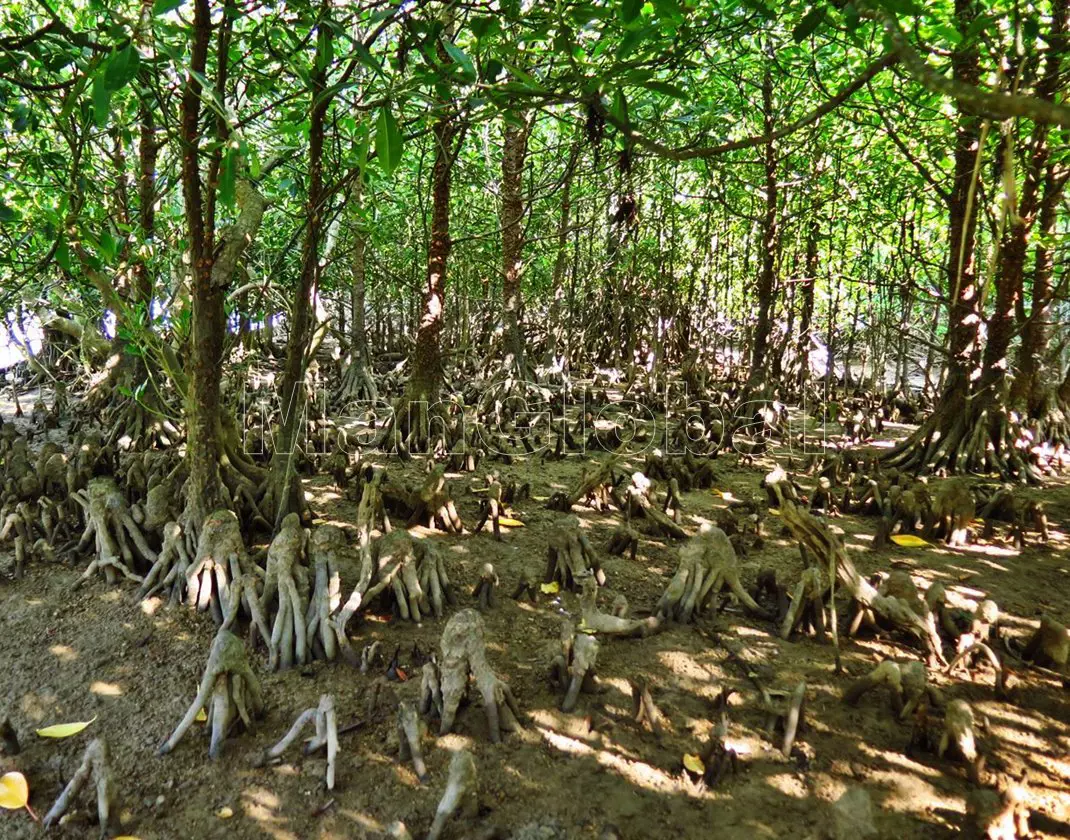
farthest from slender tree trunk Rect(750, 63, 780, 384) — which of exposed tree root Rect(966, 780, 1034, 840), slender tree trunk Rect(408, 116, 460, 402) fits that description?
exposed tree root Rect(966, 780, 1034, 840)

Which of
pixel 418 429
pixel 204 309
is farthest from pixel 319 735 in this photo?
pixel 418 429

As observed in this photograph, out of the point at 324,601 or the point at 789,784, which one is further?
the point at 324,601

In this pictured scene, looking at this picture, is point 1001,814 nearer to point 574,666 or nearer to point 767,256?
point 574,666

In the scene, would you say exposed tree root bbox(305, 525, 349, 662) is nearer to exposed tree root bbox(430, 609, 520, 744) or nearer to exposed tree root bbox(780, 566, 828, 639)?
exposed tree root bbox(430, 609, 520, 744)

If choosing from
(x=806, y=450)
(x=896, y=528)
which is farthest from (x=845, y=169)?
(x=896, y=528)

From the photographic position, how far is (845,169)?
849cm

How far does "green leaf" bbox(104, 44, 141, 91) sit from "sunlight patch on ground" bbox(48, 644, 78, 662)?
8.45 ft

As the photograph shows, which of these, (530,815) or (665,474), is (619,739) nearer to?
(530,815)

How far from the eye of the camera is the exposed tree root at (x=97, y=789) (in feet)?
6.78

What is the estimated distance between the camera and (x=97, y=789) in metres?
2.11

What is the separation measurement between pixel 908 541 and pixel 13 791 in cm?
453

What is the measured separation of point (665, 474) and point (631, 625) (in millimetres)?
2628

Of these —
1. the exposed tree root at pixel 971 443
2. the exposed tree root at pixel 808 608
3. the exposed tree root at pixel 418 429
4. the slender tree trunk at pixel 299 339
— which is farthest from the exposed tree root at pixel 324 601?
the exposed tree root at pixel 971 443

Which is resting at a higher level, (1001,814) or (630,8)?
(630,8)
